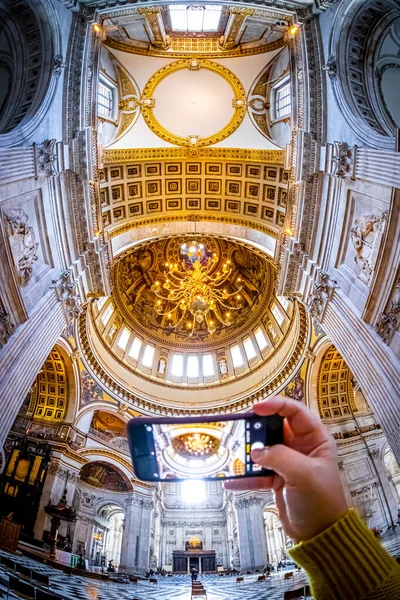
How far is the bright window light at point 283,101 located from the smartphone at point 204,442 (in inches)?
610

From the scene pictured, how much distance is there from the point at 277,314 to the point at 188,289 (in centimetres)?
695

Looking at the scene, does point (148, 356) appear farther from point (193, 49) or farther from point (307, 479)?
point (307, 479)

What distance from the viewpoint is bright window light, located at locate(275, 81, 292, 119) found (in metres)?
14.9

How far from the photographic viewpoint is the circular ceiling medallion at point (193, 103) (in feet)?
49.9

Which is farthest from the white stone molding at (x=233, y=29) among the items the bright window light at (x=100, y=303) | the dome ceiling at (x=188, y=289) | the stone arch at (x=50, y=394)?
the stone arch at (x=50, y=394)

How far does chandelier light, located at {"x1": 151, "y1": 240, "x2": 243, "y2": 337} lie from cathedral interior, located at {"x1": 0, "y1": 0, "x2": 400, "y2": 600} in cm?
42

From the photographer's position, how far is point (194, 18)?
1408cm

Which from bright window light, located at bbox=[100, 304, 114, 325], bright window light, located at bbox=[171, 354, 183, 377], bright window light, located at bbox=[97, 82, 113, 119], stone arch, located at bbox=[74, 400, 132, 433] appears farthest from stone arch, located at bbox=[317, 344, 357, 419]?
bright window light, located at bbox=[97, 82, 113, 119]

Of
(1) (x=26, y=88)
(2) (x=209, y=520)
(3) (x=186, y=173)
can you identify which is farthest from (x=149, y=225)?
A: (2) (x=209, y=520)

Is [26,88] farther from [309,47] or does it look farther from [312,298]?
[312,298]

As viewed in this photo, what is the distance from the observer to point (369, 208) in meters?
10.2

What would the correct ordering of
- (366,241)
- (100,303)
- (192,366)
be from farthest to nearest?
(192,366) → (100,303) → (366,241)

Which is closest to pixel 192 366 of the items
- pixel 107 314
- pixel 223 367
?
pixel 223 367

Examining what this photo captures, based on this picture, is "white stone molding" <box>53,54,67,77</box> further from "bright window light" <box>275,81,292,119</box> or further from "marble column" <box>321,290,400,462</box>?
"marble column" <box>321,290,400,462</box>
